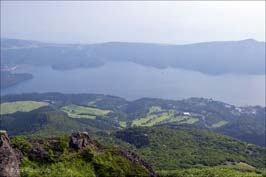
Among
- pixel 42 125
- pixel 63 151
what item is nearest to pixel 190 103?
pixel 42 125

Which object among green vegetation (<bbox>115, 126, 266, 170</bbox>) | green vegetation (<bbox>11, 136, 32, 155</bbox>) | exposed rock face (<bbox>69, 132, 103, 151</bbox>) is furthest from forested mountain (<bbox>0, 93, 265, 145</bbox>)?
green vegetation (<bbox>11, 136, 32, 155</bbox>)

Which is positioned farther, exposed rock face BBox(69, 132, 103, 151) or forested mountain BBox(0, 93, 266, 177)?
forested mountain BBox(0, 93, 266, 177)

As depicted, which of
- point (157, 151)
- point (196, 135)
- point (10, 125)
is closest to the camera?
point (157, 151)

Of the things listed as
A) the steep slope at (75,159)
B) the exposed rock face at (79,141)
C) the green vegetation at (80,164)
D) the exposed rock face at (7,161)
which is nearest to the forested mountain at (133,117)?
the exposed rock face at (79,141)

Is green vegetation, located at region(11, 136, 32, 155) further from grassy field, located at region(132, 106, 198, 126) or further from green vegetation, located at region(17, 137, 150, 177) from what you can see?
grassy field, located at region(132, 106, 198, 126)

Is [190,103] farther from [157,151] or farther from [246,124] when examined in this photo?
[157,151]
